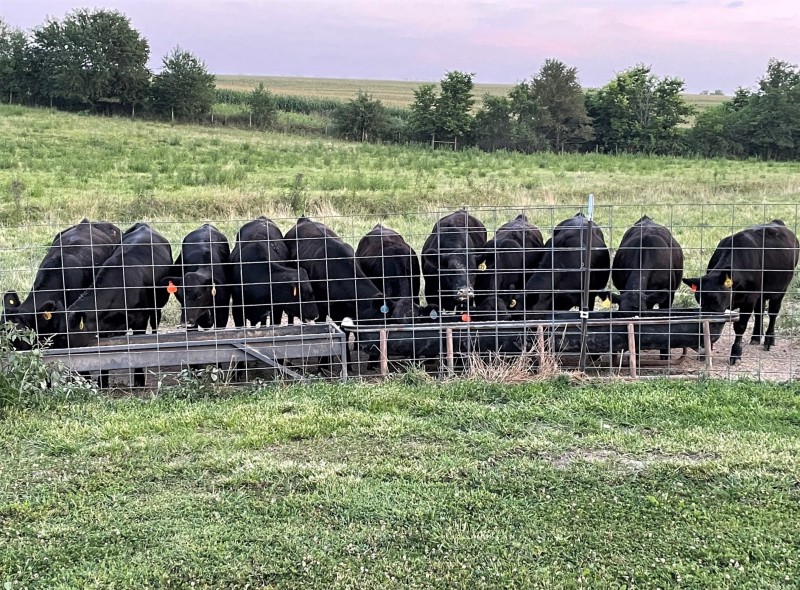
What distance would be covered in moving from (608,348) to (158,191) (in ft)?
55.6

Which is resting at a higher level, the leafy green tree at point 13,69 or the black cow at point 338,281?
the leafy green tree at point 13,69

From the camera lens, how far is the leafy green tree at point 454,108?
48969 millimetres

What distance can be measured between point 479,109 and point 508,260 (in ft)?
145

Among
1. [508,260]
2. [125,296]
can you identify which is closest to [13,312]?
[125,296]

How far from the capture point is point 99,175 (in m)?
25.6

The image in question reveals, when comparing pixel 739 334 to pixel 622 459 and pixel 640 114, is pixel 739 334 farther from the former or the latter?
pixel 640 114

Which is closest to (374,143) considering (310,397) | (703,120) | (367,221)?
(703,120)

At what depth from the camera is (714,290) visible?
30.4ft

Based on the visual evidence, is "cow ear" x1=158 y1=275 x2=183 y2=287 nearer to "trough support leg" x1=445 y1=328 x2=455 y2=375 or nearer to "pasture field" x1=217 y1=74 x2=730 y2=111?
"trough support leg" x1=445 y1=328 x2=455 y2=375

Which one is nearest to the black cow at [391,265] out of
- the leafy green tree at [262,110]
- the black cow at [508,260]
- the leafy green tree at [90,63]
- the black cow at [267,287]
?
the black cow at [508,260]

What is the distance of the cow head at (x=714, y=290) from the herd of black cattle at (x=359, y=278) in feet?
0.06

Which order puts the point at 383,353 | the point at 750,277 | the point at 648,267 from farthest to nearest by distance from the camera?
1. the point at 648,267
2. the point at 750,277
3. the point at 383,353

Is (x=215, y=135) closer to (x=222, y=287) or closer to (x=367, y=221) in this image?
(x=367, y=221)

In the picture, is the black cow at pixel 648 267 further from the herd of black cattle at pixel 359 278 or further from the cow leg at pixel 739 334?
the cow leg at pixel 739 334
